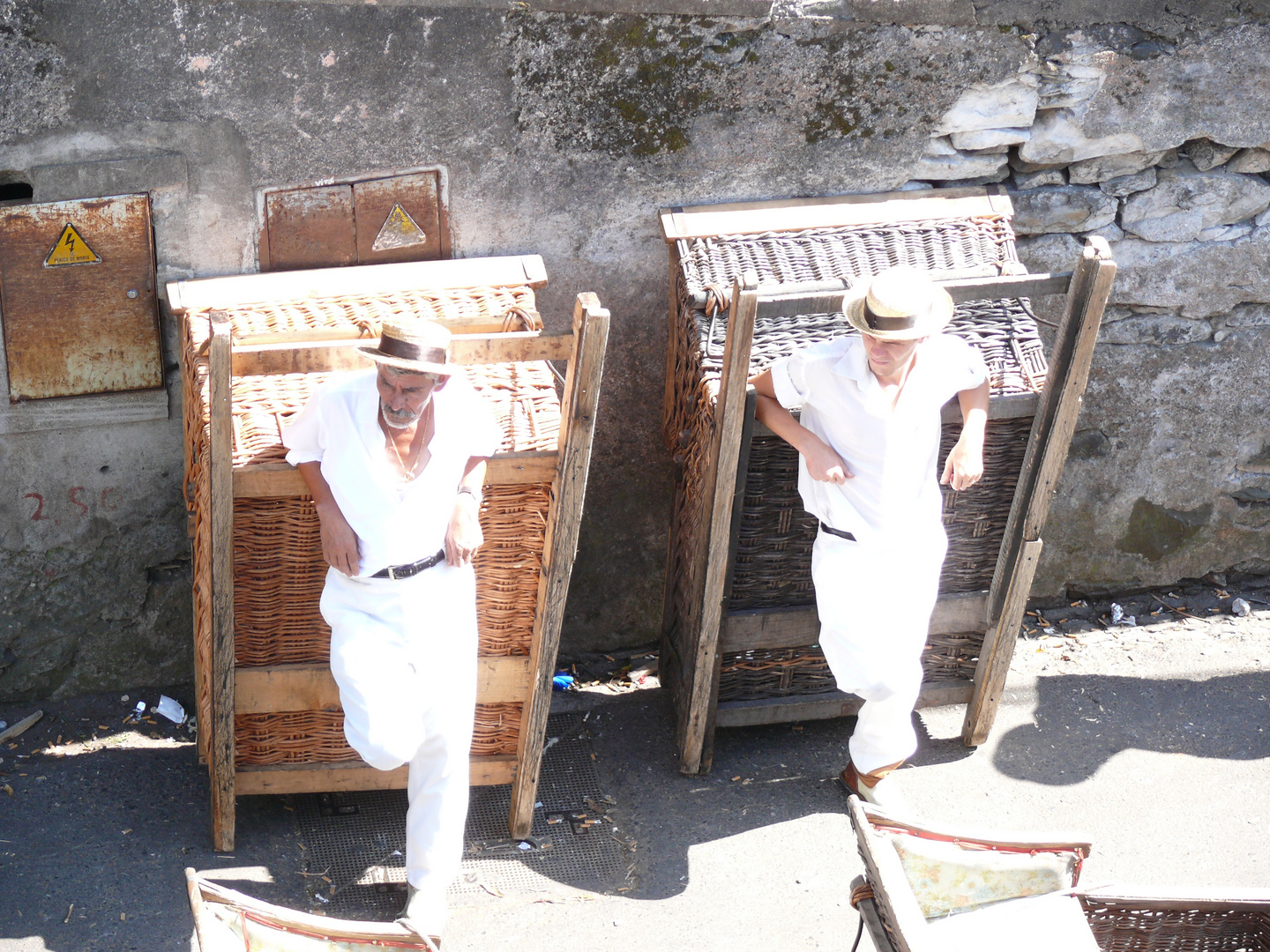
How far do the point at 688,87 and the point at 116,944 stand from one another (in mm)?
3478

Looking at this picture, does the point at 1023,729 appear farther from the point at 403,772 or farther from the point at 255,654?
the point at 255,654

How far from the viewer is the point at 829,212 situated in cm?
491

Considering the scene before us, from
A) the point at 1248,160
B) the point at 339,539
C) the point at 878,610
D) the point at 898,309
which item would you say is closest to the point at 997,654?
the point at 878,610

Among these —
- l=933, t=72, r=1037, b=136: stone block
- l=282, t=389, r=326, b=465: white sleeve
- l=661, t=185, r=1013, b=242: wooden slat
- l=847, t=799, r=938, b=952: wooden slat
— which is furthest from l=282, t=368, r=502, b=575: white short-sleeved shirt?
l=933, t=72, r=1037, b=136: stone block

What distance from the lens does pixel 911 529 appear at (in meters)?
4.39

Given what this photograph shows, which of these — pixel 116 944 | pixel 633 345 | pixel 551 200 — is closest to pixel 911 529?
pixel 633 345

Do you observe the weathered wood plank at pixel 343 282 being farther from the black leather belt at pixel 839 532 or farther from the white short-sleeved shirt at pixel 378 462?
the black leather belt at pixel 839 532

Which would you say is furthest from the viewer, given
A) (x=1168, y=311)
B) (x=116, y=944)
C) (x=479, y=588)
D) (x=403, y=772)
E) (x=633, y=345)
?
(x=1168, y=311)

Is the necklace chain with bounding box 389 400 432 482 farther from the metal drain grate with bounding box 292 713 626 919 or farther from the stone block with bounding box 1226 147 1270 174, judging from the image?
the stone block with bounding box 1226 147 1270 174

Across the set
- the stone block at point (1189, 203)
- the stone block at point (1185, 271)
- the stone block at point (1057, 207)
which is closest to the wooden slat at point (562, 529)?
the stone block at point (1057, 207)

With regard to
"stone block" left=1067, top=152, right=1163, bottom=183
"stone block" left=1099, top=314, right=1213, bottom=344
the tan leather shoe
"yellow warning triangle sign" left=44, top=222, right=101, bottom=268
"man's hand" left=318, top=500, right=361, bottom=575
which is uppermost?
"stone block" left=1067, top=152, right=1163, bottom=183

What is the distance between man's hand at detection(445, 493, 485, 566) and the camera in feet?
12.7

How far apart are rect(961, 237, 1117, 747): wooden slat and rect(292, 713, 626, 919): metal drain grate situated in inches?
63.5

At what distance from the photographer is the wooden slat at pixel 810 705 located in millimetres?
5066
